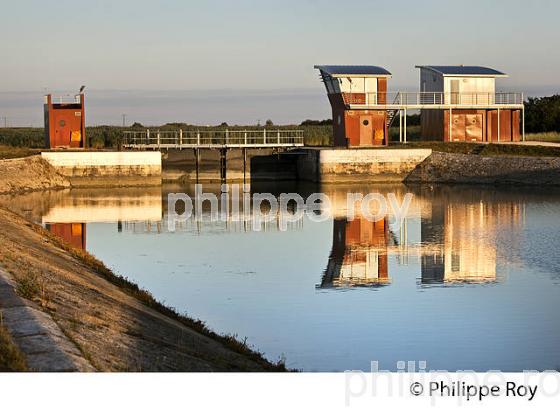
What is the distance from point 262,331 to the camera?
17.4 metres

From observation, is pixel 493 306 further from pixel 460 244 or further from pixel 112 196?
pixel 112 196

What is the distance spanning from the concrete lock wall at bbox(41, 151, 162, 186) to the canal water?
968 centimetres

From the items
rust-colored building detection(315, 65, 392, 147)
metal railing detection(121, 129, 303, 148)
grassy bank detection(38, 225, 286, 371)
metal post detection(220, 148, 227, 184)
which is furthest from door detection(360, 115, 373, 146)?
grassy bank detection(38, 225, 286, 371)

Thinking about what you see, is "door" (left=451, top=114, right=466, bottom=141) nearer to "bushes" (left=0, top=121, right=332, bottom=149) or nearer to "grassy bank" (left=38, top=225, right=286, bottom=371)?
"bushes" (left=0, top=121, right=332, bottom=149)

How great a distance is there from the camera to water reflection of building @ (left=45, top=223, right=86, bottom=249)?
31300mm

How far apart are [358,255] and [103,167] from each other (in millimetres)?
29038

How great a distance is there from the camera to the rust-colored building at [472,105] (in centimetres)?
6088

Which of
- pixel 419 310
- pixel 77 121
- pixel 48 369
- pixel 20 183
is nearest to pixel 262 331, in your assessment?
pixel 419 310

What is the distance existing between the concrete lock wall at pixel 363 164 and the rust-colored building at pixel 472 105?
4.26m

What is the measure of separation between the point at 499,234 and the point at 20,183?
2759 cm

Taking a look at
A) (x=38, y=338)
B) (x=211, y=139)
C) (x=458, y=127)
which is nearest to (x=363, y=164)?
(x=458, y=127)

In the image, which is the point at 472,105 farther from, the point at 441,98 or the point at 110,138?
the point at 110,138

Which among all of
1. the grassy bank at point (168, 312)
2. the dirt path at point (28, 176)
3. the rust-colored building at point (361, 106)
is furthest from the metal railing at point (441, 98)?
the grassy bank at point (168, 312)
